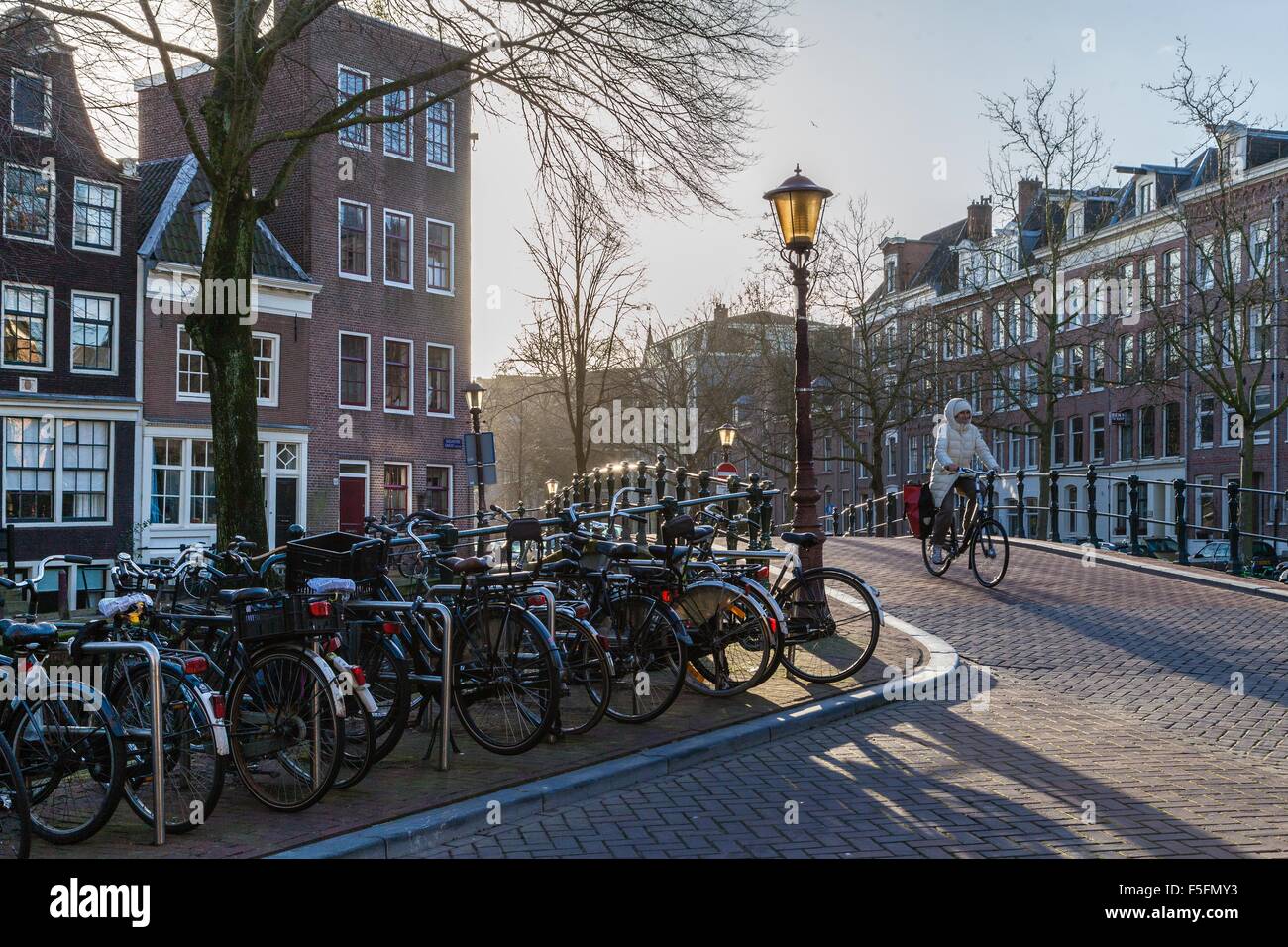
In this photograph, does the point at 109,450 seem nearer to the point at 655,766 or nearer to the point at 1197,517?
the point at 655,766

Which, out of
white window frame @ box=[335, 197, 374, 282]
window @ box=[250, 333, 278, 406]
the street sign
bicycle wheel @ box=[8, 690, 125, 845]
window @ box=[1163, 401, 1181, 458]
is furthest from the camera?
window @ box=[1163, 401, 1181, 458]

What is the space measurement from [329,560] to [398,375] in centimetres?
2733

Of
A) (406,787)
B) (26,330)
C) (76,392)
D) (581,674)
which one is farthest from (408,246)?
(406,787)

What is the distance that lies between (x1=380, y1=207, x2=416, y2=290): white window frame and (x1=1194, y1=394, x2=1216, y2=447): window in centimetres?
2469

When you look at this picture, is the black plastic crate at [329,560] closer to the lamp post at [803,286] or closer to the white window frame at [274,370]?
the lamp post at [803,286]

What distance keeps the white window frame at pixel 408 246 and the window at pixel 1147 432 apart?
25218 mm

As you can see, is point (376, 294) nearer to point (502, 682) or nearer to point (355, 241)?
point (355, 241)

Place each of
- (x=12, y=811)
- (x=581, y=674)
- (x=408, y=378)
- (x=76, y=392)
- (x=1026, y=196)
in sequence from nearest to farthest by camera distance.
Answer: (x=12, y=811) → (x=581, y=674) → (x=76, y=392) → (x=408, y=378) → (x=1026, y=196)

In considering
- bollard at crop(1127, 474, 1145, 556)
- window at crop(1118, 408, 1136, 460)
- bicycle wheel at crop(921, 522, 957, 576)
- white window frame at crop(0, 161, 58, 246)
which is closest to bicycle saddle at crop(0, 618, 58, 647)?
white window frame at crop(0, 161, 58, 246)

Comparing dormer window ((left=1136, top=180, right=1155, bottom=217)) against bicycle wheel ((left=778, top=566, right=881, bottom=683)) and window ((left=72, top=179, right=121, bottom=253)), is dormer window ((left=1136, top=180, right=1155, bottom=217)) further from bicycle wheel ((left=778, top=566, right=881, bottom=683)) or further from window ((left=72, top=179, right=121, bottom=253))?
bicycle wheel ((left=778, top=566, right=881, bottom=683))

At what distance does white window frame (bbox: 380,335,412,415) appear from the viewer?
1278 inches

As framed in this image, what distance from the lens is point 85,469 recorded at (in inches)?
1028

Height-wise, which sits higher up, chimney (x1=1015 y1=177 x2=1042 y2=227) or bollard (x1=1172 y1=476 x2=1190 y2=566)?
chimney (x1=1015 y1=177 x2=1042 y2=227)
